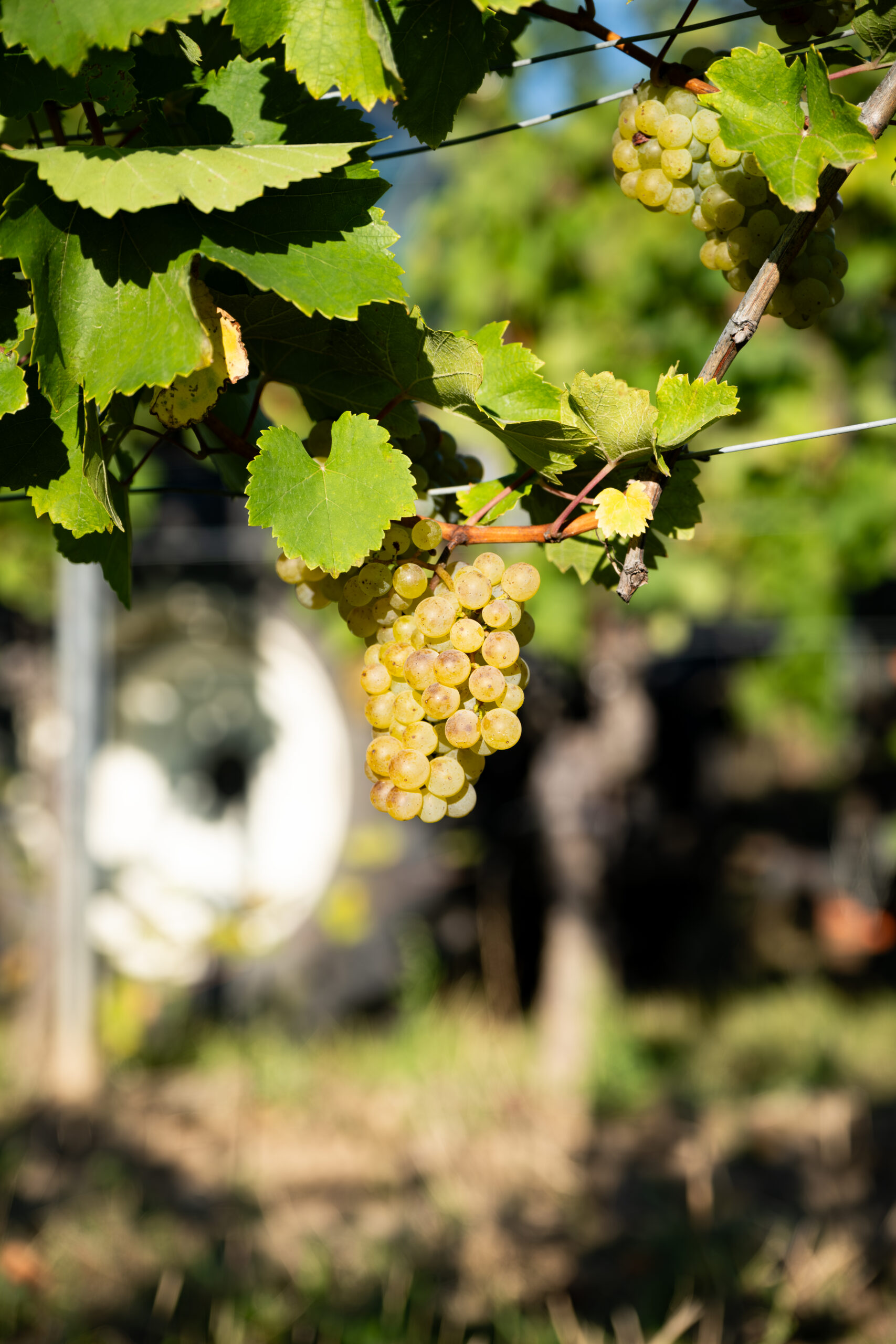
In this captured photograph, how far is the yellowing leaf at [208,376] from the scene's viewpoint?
71 cm

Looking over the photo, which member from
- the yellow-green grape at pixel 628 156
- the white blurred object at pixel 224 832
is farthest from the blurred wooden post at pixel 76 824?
the yellow-green grape at pixel 628 156

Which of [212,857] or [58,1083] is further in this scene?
[212,857]

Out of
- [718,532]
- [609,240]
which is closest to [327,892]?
[718,532]

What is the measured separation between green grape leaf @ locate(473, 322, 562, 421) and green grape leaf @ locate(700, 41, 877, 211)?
0.61ft

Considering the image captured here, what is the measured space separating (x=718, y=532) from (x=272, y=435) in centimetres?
314

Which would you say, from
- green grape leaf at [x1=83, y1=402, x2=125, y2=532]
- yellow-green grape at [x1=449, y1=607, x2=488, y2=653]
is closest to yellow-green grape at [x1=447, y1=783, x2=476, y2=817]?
yellow-green grape at [x1=449, y1=607, x2=488, y2=653]

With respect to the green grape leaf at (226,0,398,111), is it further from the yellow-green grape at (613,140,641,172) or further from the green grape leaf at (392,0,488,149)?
the yellow-green grape at (613,140,641,172)

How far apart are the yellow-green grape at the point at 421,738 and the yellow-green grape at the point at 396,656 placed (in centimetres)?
4

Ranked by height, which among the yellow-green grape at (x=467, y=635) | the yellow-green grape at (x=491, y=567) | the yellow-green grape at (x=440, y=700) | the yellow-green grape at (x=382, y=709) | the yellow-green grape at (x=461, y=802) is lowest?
the yellow-green grape at (x=461, y=802)

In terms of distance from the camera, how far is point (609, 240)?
3.71m

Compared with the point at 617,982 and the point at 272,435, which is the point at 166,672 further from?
the point at 272,435

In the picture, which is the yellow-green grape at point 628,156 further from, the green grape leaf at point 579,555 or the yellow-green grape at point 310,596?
the yellow-green grape at point 310,596

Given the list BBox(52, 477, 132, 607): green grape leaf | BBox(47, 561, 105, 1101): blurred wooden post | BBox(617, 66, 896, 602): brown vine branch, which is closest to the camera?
BBox(617, 66, 896, 602): brown vine branch

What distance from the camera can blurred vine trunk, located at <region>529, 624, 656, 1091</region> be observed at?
3939 millimetres
